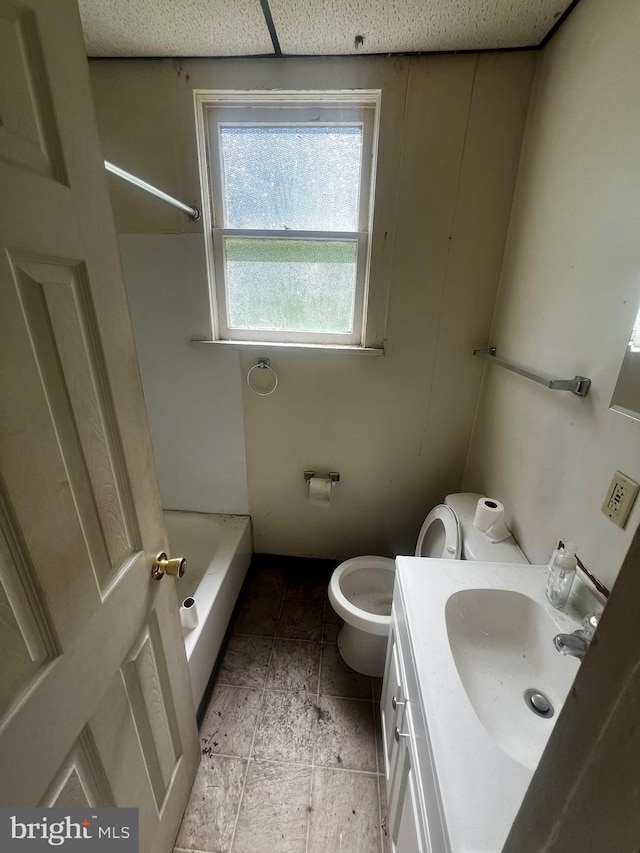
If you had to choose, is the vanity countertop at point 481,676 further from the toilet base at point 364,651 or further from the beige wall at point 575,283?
the toilet base at point 364,651

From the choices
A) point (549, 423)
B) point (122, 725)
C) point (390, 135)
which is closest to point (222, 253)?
point (390, 135)

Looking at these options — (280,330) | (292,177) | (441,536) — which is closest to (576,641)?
(441,536)

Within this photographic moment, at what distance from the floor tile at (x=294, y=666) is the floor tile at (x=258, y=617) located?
0.09 m

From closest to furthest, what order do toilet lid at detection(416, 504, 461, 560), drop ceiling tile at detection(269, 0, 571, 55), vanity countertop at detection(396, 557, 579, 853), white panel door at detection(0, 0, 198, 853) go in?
white panel door at detection(0, 0, 198, 853) < vanity countertop at detection(396, 557, 579, 853) < drop ceiling tile at detection(269, 0, 571, 55) < toilet lid at detection(416, 504, 461, 560)

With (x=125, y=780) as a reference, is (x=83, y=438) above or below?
above

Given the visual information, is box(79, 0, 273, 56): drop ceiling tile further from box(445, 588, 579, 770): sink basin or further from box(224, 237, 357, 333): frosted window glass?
box(445, 588, 579, 770): sink basin

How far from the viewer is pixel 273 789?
3.74 ft

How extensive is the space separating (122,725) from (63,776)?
155 mm

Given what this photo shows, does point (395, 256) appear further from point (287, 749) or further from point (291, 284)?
point (287, 749)

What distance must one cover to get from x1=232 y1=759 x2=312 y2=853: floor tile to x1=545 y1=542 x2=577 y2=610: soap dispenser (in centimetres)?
104

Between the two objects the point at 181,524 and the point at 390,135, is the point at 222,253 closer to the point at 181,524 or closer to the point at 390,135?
the point at 390,135

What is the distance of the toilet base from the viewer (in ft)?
4.61

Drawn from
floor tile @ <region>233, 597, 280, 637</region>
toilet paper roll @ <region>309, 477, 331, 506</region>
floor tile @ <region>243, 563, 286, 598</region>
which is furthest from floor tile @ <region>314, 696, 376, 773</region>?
toilet paper roll @ <region>309, 477, 331, 506</region>

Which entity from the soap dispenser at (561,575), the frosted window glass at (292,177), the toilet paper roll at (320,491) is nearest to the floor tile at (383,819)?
the soap dispenser at (561,575)
